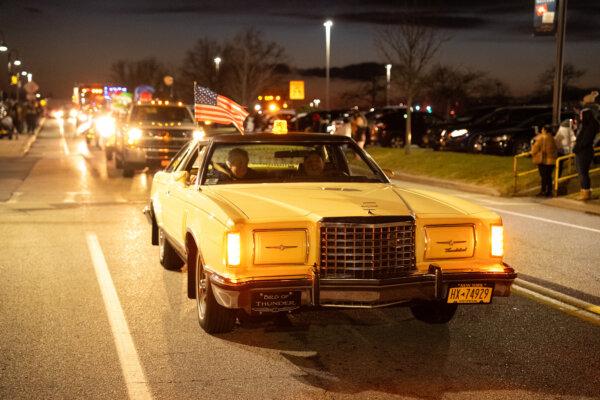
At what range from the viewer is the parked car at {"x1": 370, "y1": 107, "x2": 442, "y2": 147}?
3641 centimetres

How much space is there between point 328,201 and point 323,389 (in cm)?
151

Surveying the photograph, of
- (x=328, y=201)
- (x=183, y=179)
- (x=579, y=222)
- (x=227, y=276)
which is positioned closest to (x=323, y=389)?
(x=227, y=276)

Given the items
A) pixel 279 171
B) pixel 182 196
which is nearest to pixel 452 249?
pixel 279 171

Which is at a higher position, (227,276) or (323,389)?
(227,276)

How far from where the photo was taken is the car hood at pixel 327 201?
19.0 ft

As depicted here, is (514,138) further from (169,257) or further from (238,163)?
(238,163)

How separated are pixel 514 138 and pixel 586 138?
9518mm

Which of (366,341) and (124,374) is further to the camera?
(366,341)

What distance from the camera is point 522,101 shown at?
84.3 metres

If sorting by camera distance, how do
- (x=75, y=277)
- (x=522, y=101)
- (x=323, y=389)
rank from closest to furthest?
1. (x=323, y=389)
2. (x=75, y=277)
3. (x=522, y=101)

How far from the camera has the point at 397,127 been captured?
36.5 m

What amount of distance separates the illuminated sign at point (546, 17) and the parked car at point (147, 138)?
8.90 m

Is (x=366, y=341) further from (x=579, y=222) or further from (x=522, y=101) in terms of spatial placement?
(x=522, y=101)

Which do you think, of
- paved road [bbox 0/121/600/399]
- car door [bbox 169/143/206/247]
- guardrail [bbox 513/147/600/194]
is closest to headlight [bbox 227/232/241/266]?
paved road [bbox 0/121/600/399]
